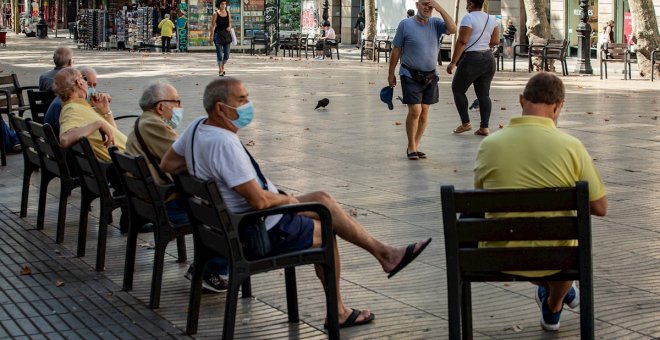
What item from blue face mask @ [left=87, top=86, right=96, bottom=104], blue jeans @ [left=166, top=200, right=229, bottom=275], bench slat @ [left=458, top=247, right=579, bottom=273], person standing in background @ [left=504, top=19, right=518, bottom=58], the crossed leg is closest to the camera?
bench slat @ [left=458, top=247, right=579, bottom=273]

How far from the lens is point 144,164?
271 inches

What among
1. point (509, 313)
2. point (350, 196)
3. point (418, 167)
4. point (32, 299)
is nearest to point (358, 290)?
point (509, 313)

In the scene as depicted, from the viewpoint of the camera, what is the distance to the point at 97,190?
26.6 ft

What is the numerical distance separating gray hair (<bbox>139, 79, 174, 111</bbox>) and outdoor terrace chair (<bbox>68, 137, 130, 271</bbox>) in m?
0.47

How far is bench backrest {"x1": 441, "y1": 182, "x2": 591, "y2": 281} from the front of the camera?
525cm

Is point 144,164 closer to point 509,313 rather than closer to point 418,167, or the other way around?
point 509,313

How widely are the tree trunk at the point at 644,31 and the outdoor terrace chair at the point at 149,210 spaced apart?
2301 cm

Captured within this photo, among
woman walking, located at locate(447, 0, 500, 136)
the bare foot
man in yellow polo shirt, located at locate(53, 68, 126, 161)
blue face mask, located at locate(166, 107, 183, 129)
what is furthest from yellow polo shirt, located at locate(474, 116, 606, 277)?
woman walking, located at locate(447, 0, 500, 136)

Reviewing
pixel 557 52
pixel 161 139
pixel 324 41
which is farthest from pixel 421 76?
pixel 324 41

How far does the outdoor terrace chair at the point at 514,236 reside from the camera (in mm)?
5254

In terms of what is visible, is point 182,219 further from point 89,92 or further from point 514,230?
point 89,92

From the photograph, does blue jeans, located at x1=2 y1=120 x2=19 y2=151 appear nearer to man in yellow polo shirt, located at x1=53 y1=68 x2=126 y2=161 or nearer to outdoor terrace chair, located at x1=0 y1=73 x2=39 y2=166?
outdoor terrace chair, located at x1=0 y1=73 x2=39 y2=166

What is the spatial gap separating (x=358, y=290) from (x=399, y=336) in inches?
39.2

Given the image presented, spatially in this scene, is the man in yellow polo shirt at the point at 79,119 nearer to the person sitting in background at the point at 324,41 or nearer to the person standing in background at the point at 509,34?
the person standing in background at the point at 509,34
